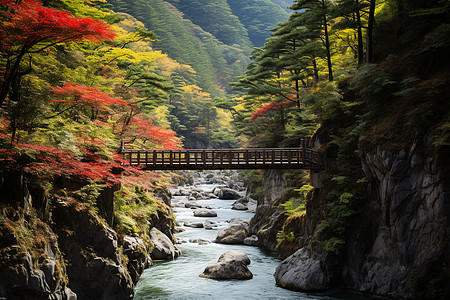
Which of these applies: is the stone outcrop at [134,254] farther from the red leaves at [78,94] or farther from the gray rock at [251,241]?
the gray rock at [251,241]

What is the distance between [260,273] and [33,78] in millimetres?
14412

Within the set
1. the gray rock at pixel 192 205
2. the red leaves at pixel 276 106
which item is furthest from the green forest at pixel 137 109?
the gray rock at pixel 192 205

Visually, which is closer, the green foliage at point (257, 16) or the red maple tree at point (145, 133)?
the red maple tree at point (145, 133)

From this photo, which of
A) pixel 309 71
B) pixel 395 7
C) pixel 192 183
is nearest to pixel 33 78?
pixel 395 7

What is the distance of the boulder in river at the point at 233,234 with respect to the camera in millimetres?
27734

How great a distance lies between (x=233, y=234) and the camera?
28234mm

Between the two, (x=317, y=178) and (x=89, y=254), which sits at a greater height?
(x=317, y=178)

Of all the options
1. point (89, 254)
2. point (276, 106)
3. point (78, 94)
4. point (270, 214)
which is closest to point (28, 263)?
point (89, 254)

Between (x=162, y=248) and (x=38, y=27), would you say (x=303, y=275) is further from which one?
(x=38, y=27)

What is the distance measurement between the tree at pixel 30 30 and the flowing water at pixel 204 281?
34.7 feet

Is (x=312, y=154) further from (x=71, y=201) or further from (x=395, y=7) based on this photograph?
(x=71, y=201)

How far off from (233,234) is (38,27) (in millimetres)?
20715

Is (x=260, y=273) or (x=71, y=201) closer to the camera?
(x=71, y=201)

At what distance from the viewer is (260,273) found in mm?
20562
